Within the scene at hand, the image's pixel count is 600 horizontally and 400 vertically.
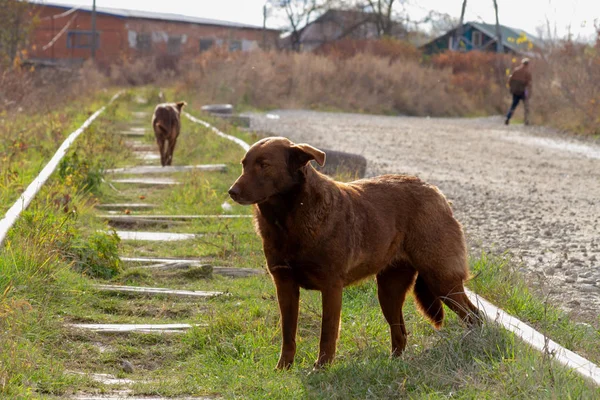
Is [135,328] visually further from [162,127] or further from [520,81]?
[520,81]

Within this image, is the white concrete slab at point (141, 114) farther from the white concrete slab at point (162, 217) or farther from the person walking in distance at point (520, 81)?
the white concrete slab at point (162, 217)

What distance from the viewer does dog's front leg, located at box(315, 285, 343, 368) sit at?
4645 mm

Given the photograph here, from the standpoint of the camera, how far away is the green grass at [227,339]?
4211 millimetres

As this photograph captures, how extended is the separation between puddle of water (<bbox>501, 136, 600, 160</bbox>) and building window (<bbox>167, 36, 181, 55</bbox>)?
151 ft

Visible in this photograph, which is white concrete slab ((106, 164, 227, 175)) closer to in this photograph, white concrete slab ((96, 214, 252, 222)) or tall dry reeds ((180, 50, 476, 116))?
white concrete slab ((96, 214, 252, 222))

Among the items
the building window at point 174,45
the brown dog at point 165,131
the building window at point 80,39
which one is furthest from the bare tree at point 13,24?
the building window at point 174,45

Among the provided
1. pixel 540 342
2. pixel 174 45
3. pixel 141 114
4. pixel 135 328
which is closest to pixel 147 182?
pixel 135 328

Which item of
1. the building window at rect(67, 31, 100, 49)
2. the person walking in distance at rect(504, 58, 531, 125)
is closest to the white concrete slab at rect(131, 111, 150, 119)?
the person walking in distance at rect(504, 58, 531, 125)

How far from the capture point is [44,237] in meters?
6.23

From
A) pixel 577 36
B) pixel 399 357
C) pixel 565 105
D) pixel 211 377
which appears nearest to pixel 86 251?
pixel 211 377

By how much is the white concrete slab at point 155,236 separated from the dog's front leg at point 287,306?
376cm

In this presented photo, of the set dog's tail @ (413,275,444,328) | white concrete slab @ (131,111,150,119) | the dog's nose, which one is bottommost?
white concrete slab @ (131,111,150,119)

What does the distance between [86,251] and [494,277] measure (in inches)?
126

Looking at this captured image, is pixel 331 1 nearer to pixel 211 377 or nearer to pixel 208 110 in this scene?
pixel 208 110
